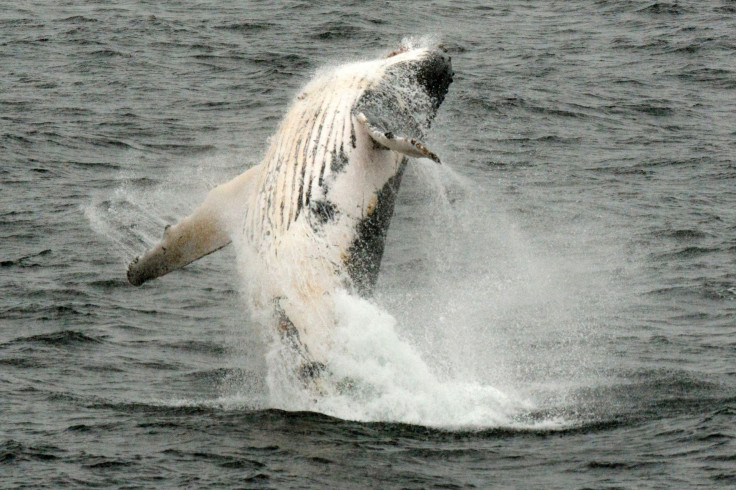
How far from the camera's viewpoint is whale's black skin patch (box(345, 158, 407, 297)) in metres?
13.4

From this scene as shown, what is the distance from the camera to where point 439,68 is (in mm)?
14750

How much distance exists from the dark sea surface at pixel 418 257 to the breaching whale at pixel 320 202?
1.68 ft

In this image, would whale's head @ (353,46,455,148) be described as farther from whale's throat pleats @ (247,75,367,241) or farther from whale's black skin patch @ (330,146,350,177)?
whale's black skin patch @ (330,146,350,177)

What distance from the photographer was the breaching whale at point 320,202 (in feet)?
43.2

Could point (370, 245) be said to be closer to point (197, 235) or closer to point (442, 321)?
point (197, 235)

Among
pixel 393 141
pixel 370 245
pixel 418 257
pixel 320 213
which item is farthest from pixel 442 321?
pixel 393 141

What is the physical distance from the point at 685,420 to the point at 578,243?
28.5ft

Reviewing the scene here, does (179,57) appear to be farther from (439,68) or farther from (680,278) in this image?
(439,68)

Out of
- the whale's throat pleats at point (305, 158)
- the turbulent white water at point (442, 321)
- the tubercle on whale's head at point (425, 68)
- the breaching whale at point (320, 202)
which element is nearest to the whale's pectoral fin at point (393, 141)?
the breaching whale at point (320, 202)

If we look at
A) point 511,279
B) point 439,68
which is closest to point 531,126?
point 511,279

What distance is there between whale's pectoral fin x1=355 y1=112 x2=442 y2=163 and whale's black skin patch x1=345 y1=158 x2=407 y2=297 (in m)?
0.68

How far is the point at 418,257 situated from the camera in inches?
822

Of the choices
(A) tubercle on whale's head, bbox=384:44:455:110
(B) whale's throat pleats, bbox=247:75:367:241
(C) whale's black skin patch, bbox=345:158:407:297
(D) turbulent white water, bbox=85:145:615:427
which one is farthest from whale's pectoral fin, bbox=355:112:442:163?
(D) turbulent white water, bbox=85:145:615:427

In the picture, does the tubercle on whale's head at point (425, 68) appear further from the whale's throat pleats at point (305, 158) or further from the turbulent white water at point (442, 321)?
the turbulent white water at point (442, 321)
